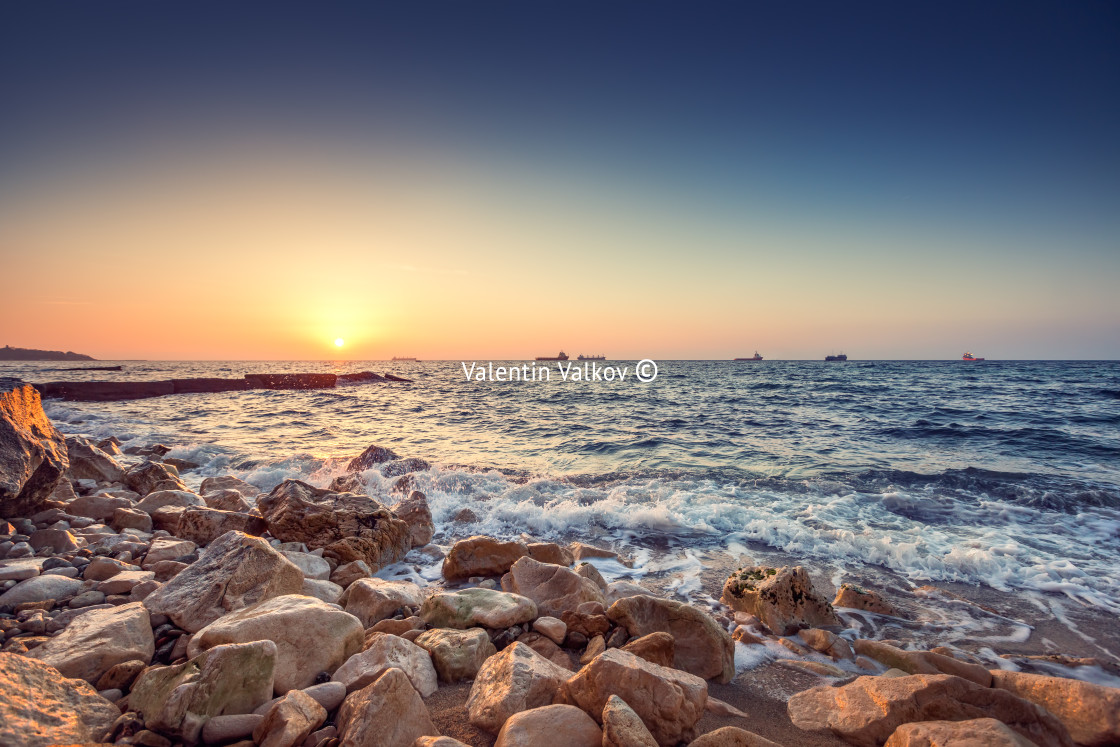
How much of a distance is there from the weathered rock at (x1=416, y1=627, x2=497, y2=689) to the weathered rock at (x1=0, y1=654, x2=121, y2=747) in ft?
5.08

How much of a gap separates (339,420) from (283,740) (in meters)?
20.5

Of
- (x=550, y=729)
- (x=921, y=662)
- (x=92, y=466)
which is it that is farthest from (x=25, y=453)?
(x=921, y=662)

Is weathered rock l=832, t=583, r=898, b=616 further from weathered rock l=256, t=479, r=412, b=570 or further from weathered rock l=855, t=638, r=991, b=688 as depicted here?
weathered rock l=256, t=479, r=412, b=570

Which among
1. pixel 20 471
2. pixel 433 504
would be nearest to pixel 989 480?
pixel 433 504

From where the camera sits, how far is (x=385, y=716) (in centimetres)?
226

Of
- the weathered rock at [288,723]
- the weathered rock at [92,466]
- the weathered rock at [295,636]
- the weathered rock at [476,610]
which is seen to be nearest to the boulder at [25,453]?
the weathered rock at [92,466]

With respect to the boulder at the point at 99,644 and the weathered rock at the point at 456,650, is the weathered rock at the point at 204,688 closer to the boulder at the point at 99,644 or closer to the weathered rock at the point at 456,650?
the boulder at the point at 99,644

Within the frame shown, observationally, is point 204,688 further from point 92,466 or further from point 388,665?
point 92,466

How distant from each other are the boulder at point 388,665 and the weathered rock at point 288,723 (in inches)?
13.3

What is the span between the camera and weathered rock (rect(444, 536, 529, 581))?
5059mm

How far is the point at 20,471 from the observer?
455cm

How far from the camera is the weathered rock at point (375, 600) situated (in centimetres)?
372

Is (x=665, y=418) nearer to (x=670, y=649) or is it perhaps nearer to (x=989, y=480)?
(x=989, y=480)

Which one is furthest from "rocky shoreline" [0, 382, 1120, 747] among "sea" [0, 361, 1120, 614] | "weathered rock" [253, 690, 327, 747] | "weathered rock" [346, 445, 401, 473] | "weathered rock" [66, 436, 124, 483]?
"weathered rock" [346, 445, 401, 473]
